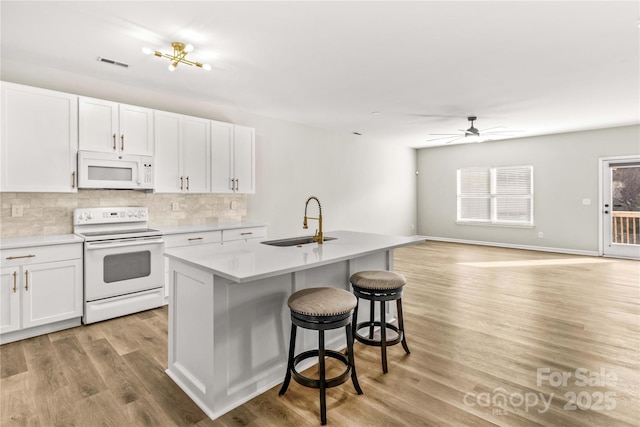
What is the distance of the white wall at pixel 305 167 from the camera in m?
3.97

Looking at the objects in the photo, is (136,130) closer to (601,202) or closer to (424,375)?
(424,375)

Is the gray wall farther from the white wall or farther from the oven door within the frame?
the oven door

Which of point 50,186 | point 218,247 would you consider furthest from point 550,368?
point 50,186

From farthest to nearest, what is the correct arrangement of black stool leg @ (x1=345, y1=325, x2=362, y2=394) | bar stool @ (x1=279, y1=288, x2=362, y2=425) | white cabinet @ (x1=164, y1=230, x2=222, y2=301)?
white cabinet @ (x1=164, y1=230, x2=222, y2=301)
black stool leg @ (x1=345, y1=325, x2=362, y2=394)
bar stool @ (x1=279, y1=288, x2=362, y2=425)

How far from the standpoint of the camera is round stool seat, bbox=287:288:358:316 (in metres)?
1.92

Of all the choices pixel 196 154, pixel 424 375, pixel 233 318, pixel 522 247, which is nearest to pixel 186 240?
pixel 196 154

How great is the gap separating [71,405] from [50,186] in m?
2.19

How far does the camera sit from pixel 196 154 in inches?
170

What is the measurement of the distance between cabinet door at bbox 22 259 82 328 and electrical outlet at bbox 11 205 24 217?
2.48 ft

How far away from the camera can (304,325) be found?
1.94 m

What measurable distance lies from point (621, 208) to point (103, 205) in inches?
348

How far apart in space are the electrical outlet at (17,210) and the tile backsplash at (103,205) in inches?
0.8

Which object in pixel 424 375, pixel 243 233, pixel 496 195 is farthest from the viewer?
pixel 496 195

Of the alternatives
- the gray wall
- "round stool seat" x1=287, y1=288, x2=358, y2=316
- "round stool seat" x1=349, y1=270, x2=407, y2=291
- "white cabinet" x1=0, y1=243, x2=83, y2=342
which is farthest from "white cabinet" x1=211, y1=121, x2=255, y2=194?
the gray wall
